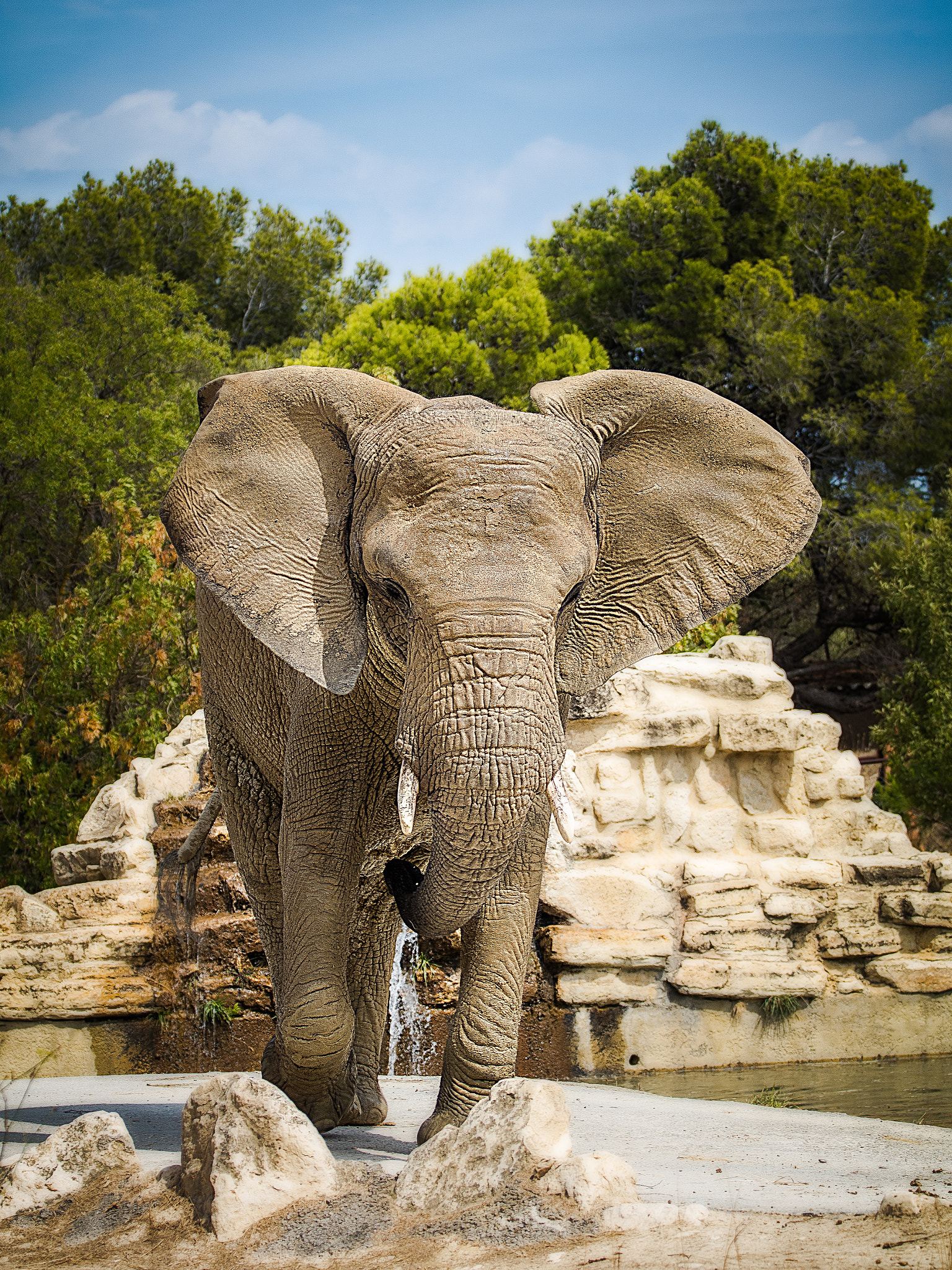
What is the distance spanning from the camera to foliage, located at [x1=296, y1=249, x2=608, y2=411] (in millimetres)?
18875

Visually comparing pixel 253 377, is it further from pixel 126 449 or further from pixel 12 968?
Answer: pixel 126 449

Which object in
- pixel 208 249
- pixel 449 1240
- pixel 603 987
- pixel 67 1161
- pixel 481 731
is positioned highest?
pixel 208 249

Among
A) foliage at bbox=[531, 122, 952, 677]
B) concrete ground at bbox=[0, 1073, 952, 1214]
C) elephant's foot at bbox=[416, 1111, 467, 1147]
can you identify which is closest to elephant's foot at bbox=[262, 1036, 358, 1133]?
concrete ground at bbox=[0, 1073, 952, 1214]

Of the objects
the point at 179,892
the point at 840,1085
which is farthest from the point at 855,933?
the point at 179,892

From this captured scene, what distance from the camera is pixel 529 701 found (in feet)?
10.8

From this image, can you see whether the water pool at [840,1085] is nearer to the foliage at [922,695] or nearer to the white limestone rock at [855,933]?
the white limestone rock at [855,933]

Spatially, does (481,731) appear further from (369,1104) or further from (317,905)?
(369,1104)

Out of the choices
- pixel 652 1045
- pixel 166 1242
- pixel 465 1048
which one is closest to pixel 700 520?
pixel 465 1048

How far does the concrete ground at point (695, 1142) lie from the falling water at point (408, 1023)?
9.03 ft

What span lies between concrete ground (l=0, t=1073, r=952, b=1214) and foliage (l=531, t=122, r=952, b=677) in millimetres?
15540

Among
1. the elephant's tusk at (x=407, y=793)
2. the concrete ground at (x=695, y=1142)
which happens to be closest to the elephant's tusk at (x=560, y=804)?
the elephant's tusk at (x=407, y=793)

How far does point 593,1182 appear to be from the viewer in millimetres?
2965

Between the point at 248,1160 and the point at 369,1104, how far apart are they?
82.4 inches

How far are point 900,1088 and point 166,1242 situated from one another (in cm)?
614
